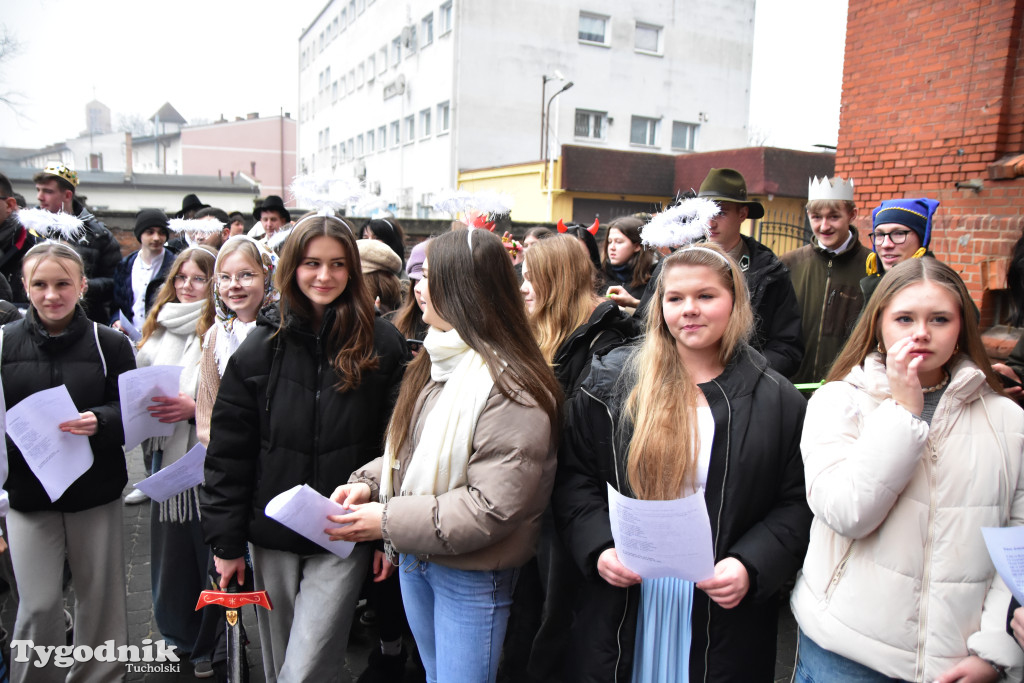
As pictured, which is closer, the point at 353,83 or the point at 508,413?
the point at 508,413

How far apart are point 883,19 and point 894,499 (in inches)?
235

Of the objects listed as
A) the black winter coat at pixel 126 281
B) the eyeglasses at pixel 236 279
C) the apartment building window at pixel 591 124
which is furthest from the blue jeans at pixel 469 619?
the apartment building window at pixel 591 124

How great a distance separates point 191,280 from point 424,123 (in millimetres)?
28707

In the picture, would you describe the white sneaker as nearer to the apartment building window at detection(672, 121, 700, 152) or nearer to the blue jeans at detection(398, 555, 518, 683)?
A: the blue jeans at detection(398, 555, 518, 683)

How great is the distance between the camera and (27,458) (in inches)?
106

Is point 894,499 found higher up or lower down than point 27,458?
higher up

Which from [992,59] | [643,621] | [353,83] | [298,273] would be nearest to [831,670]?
[643,621]

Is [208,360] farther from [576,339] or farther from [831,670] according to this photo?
[831,670]

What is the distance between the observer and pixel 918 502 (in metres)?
1.83

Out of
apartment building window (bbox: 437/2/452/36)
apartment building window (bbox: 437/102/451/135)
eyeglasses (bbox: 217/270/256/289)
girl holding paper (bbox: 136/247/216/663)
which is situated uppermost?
apartment building window (bbox: 437/2/452/36)

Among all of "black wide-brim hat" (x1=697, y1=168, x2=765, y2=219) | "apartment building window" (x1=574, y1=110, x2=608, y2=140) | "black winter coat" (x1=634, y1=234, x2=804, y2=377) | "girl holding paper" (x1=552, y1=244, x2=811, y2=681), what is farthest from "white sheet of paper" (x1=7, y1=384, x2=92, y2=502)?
"apartment building window" (x1=574, y1=110, x2=608, y2=140)

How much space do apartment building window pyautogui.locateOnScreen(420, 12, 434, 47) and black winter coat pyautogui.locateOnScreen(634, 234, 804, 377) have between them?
29791mm

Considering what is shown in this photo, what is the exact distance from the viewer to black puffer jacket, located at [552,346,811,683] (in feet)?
6.65

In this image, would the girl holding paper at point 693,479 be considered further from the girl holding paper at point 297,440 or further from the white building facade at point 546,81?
the white building facade at point 546,81
